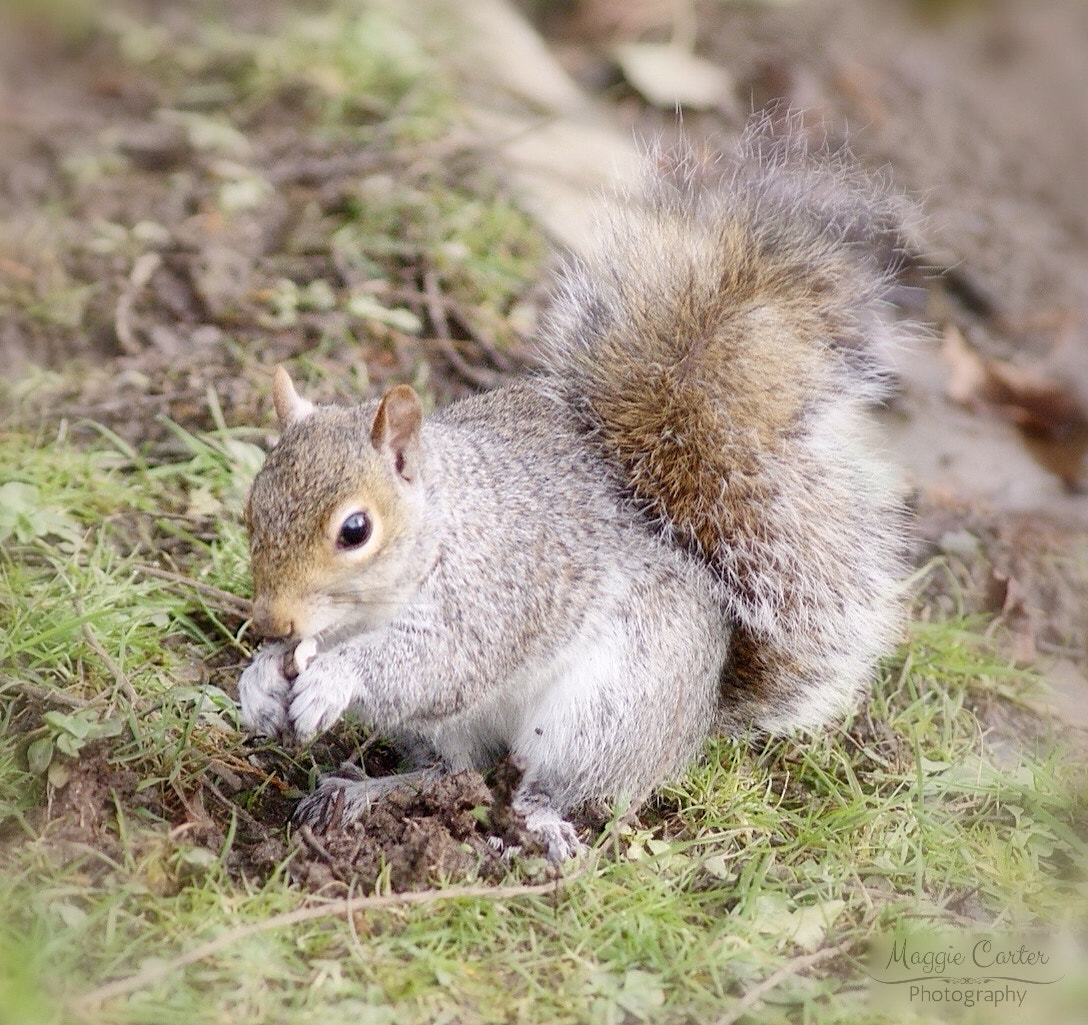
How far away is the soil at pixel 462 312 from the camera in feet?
7.28

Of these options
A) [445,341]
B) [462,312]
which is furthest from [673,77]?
[445,341]

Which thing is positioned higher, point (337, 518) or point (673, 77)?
point (673, 77)

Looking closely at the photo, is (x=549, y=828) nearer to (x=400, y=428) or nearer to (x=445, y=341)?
(x=400, y=428)

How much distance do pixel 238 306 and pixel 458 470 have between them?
1.30m

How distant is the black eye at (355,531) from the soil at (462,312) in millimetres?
479

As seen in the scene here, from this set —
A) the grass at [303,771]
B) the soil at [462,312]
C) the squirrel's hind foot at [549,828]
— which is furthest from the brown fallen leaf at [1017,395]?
the squirrel's hind foot at [549,828]

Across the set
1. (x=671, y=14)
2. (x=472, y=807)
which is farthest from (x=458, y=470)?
(x=671, y=14)

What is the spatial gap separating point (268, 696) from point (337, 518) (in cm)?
36

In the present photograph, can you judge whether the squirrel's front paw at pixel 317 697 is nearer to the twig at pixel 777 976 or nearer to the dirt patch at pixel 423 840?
the dirt patch at pixel 423 840

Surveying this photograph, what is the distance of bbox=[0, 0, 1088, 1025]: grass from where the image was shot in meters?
1.88

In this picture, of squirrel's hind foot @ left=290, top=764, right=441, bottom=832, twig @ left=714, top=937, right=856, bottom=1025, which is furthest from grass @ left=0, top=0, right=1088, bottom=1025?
squirrel's hind foot @ left=290, top=764, right=441, bottom=832

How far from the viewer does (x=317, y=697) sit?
6.79 feet

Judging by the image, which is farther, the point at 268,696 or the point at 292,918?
the point at 268,696

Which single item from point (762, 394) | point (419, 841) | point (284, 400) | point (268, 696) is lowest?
point (419, 841)
